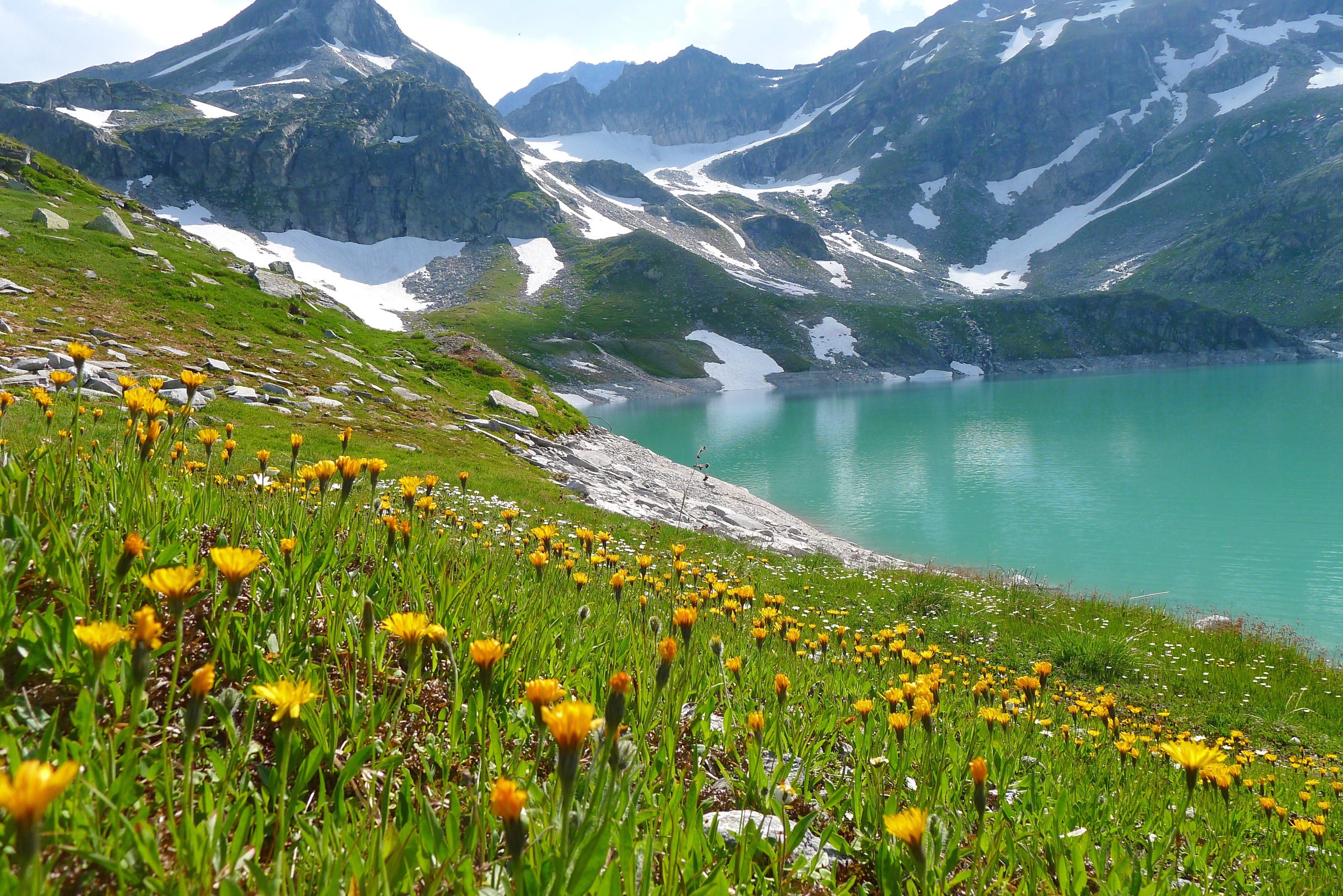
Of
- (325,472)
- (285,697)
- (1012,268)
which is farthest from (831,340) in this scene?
(285,697)

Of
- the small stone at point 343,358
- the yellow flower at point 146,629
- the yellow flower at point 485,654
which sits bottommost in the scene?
the small stone at point 343,358

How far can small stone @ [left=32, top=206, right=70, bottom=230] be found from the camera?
28.0 metres

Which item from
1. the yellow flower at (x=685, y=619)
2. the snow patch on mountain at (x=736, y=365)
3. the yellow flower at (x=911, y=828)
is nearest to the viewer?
the yellow flower at (x=911, y=828)

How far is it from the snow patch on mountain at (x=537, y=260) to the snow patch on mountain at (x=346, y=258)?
1547 cm

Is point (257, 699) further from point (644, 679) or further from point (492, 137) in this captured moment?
point (492, 137)

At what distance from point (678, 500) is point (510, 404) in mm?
11385

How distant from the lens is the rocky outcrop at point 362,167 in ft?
432

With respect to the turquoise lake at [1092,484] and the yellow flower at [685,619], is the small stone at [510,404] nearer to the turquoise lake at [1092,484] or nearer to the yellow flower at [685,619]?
the turquoise lake at [1092,484]

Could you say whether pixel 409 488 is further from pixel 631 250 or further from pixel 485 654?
pixel 631 250

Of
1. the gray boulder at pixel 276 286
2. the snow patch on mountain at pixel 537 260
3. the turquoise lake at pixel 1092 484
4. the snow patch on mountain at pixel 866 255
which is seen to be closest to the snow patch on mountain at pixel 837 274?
the snow patch on mountain at pixel 866 255

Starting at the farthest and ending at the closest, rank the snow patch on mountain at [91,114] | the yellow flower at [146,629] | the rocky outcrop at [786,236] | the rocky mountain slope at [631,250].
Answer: the rocky outcrop at [786,236] → the snow patch on mountain at [91,114] → the rocky mountain slope at [631,250] → the yellow flower at [146,629]

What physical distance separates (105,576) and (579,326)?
120707mm

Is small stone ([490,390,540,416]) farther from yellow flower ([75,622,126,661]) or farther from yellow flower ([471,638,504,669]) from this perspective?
yellow flower ([75,622,126,661])

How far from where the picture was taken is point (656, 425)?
62062mm
